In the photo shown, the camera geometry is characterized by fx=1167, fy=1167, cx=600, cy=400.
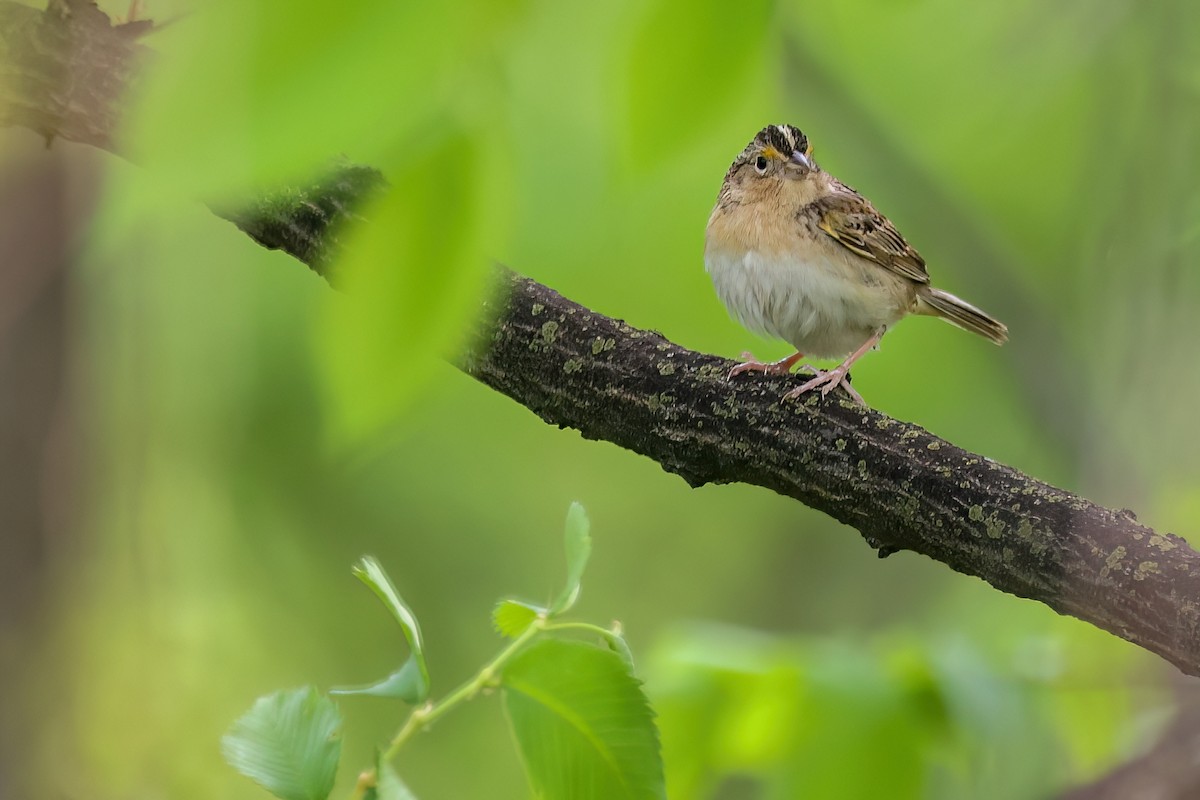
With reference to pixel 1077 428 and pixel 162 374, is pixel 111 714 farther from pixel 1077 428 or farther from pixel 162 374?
pixel 1077 428

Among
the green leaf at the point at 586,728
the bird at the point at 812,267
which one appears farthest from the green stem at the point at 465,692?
the bird at the point at 812,267

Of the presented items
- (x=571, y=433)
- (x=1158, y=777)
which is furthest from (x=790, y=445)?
(x=571, y=433)

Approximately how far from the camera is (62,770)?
4.71m

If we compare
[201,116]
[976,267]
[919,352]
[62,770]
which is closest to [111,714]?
[62,770]

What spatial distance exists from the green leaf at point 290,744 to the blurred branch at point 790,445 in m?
0.97

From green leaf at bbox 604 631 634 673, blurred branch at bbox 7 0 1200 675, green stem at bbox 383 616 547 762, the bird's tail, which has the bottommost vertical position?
green stem at bbox 383 616 547 762

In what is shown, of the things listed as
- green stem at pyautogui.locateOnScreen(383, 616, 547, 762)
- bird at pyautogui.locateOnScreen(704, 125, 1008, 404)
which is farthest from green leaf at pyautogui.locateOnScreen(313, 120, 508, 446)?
bird at pyautogui.locateOnScreen(704, 125, 1008, 404)

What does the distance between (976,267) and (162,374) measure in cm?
367

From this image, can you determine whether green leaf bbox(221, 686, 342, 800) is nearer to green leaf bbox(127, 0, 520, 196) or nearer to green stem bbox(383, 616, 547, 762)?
green stem bbox(383, 616, 547, 762)

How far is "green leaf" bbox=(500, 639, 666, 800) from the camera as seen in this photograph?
1321 millimetres

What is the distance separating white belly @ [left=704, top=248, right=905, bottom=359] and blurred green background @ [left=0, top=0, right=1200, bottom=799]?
38 cm

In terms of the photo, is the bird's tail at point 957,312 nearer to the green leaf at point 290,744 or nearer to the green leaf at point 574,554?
the green leaf at point 574,554

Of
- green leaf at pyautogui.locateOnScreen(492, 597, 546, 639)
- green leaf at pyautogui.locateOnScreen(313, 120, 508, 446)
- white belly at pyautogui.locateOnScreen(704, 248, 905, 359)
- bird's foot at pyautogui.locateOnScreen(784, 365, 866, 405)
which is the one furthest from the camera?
white belly at pyautogui.locateOnScreen(704, 248, 905, 359)

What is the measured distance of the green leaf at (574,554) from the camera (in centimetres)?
134
